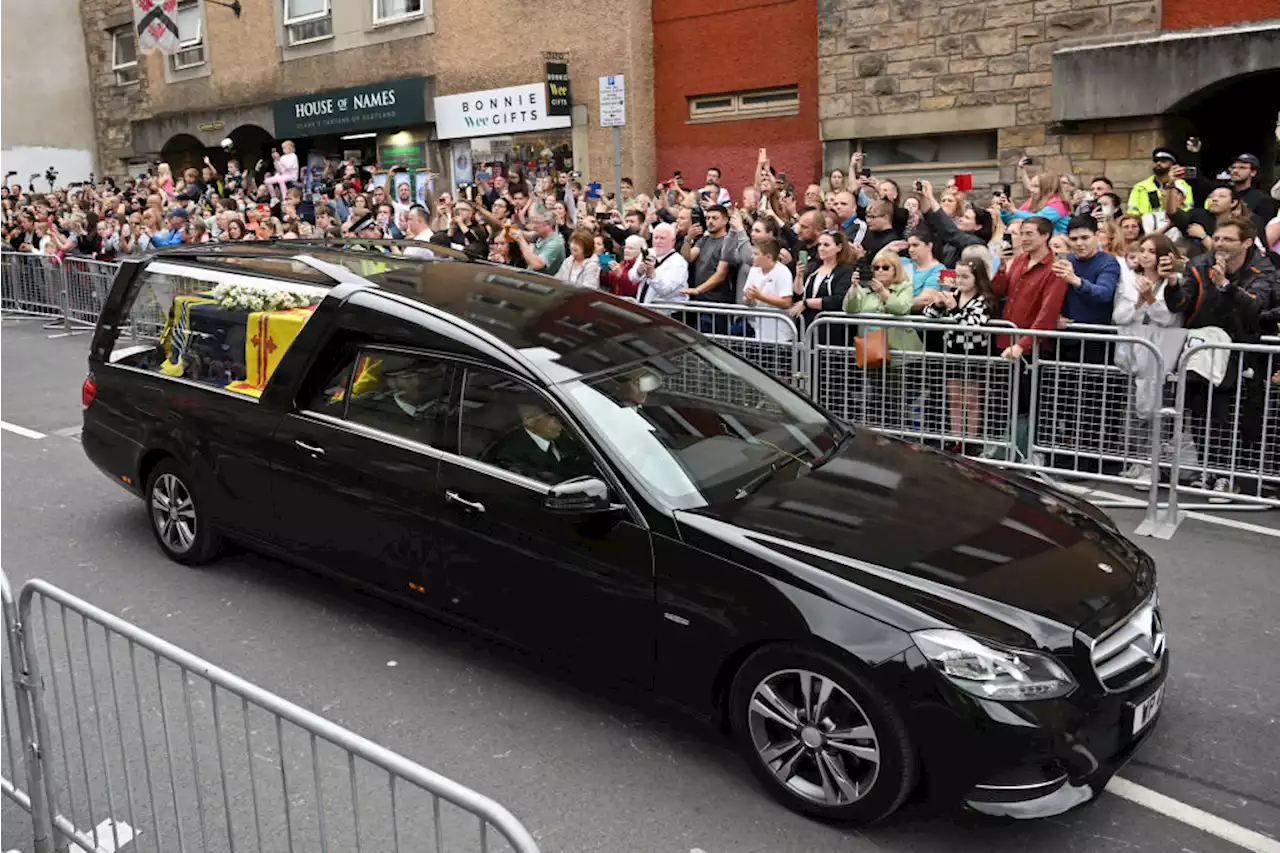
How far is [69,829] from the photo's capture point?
3.54m

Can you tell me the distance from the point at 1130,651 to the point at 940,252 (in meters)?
6.11

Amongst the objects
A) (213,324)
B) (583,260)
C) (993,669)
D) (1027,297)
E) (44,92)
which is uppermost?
(44,92)

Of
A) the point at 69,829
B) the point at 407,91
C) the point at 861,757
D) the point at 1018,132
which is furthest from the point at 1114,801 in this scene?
the point at 407,91

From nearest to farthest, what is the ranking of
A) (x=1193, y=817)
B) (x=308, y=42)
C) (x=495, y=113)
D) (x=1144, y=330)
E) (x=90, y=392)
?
(x=1193, y=817) → (x=90, y=392) → (x=1144, y=330) → (x=495, y=113) → (x=308, y=42)

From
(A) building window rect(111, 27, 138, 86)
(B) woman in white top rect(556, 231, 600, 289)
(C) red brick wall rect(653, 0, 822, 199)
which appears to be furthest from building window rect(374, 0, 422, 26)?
(B) woman in white top rect(556, 231, 600, 289)

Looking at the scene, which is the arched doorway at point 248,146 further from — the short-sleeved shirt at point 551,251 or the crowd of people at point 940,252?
the short-sleeved shirt at point 551,251

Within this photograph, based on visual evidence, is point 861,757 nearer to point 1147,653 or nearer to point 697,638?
point 697,638

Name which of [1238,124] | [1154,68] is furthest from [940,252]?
[1238,124]

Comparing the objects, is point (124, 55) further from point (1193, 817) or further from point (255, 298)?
point (1193, 817)

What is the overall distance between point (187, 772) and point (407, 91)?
19579mm

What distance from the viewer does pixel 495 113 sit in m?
20.5

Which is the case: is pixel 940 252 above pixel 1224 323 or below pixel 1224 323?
above

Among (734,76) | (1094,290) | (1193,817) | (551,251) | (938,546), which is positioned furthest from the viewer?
(734,76)

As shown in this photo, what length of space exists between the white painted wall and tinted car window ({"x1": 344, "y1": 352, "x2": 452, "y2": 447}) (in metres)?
30.1
